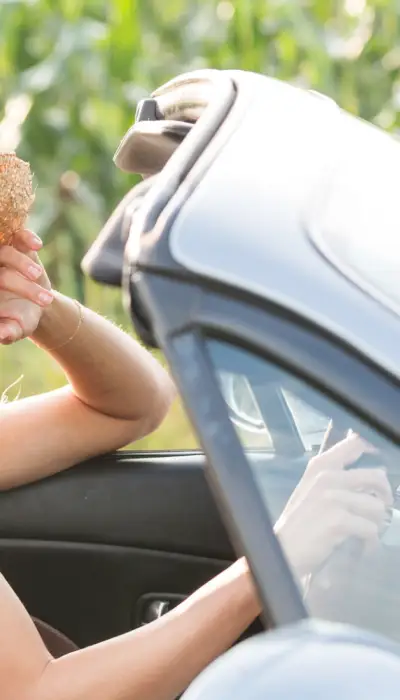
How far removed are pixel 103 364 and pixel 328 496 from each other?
33.6 inches

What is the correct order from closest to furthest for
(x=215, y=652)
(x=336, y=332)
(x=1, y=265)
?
(x=336, y=332)
(x=215, y=652)
(x=1, y=265)

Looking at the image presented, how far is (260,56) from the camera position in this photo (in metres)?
5.08

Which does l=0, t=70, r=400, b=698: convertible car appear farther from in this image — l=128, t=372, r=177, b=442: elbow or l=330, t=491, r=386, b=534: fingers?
l=128, t=372, r=177, b=442: elbow

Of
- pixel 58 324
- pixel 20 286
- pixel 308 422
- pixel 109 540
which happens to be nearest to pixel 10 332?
pixel 20 286

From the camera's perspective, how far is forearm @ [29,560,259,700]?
1.31 meters

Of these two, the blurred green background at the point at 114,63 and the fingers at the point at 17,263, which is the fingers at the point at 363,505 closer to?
the fingers at the point at 17,263

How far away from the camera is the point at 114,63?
4.91m

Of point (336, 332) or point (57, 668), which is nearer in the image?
point (336, 332)

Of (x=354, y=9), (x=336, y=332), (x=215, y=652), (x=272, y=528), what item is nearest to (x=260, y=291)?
(x=336, y=332)

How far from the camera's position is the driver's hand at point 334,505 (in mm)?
1076

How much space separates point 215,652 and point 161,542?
25.3 inches

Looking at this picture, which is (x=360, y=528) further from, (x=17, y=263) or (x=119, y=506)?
(x=119, y=506)

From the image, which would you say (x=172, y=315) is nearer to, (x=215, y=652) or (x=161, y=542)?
(x=215, y=652)

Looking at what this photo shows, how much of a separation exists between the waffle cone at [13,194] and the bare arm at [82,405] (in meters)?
0.40
